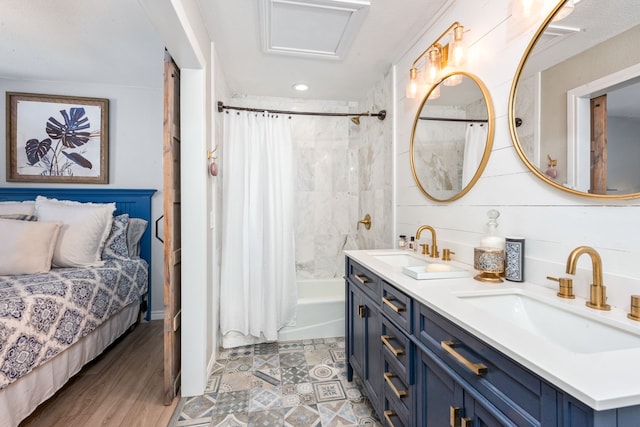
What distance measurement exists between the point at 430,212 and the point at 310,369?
1387 mm

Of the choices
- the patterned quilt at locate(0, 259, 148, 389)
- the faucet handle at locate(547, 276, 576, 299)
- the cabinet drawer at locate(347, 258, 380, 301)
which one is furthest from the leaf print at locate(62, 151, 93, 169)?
the faucet handle at locate(547, 276, 576, 299)

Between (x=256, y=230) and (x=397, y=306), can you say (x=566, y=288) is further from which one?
(x=256, y=230)

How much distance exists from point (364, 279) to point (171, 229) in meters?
1.13

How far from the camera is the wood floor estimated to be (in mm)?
1632

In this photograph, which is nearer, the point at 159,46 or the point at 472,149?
the point at 472,149

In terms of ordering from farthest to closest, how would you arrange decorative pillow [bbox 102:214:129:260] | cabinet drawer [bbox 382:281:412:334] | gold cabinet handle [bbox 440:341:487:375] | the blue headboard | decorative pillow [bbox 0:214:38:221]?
the blue headboard → decorative pillow [bbox 102:214:129:260] → decorative pillow [bbox 0:214:38:221] → cabinet drawer [bbox 382:281:412:334] → gold cabinet handle [bbox 440:341:487:375]

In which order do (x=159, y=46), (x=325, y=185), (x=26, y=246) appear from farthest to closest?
1. (x=325, y=185)
2. (x=159, y=46)
3. (x=26, y=246)

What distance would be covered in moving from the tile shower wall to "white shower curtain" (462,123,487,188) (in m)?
1.57

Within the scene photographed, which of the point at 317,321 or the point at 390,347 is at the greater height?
the point at 390,347

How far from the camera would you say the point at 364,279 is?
1665 millimetres

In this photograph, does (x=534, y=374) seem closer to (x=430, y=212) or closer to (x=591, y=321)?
(x=591, y=321)

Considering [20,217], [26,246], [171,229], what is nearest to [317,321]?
[171,229]

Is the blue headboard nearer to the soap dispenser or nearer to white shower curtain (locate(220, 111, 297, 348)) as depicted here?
white shower curtain (locate(220, 111, 297, 348))

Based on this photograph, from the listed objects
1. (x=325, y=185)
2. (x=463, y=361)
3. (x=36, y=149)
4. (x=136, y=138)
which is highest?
(x=136, y=138)
